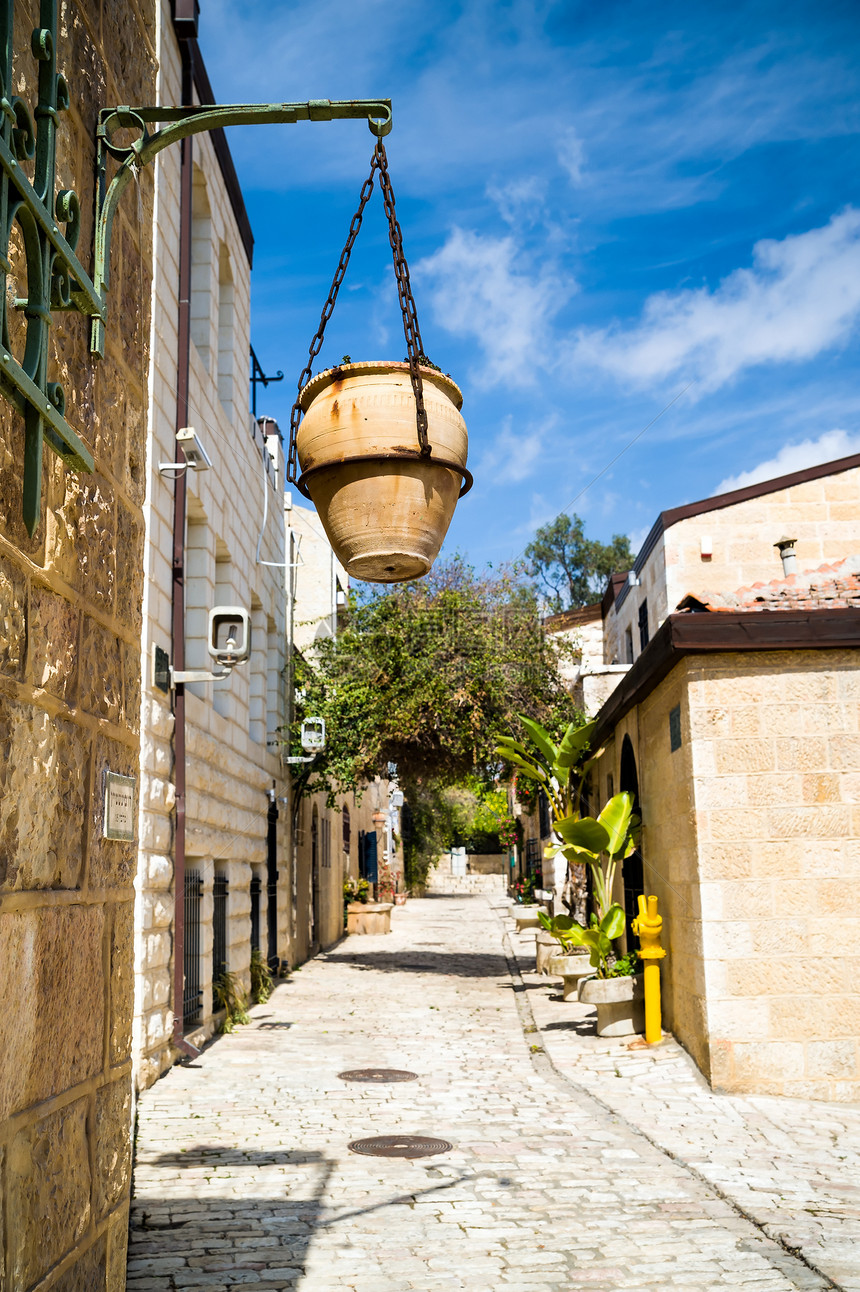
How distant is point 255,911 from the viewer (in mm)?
13758

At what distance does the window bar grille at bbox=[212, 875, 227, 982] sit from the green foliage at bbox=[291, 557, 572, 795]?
4413mm

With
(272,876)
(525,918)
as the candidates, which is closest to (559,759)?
(272,876)

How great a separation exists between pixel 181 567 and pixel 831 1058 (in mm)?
6210

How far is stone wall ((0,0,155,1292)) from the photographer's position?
2.03 meters

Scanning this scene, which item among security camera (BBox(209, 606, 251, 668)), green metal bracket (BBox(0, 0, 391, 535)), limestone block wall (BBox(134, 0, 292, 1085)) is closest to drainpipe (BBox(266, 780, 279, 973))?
limestone block wall (BBox(134, 0, 292, 1085))

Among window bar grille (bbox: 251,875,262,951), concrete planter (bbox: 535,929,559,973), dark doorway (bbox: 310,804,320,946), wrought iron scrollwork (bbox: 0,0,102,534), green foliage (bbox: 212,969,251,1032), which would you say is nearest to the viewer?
wrought iron scrollwork (bbox: 0,0,102,534)

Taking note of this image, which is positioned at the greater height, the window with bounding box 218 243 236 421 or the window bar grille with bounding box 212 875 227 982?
the window with bounding box 218 243 236 421

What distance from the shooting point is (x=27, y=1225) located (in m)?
2.04

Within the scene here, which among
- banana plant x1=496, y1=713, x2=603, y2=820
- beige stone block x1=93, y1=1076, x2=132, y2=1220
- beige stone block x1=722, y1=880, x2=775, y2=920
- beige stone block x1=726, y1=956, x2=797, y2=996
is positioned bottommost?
beige stone block x1=726, y1=956, x2=797, y2=996

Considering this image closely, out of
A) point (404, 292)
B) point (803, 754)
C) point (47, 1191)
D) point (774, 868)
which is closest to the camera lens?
point (47, 1191)

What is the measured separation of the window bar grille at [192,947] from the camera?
977 cm

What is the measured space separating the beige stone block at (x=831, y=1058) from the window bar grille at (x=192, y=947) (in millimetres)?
5192

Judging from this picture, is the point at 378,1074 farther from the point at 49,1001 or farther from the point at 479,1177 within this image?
the point at 49,1001

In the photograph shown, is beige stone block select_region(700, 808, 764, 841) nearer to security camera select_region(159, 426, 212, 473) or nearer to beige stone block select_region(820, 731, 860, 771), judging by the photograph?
beige stone block select_region(820, 731, 860, 771)
